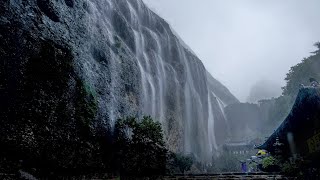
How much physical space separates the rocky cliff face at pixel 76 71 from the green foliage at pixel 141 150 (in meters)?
1.51

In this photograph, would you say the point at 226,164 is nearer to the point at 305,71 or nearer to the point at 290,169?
the point at 305,71

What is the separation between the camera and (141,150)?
19.5 m

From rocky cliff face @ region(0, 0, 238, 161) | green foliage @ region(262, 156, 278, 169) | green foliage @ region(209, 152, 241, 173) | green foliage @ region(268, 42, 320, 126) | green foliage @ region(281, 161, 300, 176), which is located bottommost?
green foliage @ region(281, 161, 300, 176)

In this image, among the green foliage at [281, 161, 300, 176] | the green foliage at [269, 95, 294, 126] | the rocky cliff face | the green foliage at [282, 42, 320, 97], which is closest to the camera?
the green foliage at [281, 161, 300, 176]

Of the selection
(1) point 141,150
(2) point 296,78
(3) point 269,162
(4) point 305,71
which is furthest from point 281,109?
(1) point 141,150

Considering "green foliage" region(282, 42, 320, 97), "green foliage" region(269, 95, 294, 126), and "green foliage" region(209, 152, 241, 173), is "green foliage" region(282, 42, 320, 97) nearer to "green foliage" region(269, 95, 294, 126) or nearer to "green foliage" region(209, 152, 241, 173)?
"green foliage" region(269, 95, 294, 126)

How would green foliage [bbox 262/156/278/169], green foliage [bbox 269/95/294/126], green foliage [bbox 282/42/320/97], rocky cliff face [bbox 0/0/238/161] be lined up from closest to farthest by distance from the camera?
rocky cliff face [bbox 0/0/238/161] → green foliage [bbox 262/156/278/169] → green foliage [bbox 282/42/320/97] → green foliage [bbox 269/95/294/126]

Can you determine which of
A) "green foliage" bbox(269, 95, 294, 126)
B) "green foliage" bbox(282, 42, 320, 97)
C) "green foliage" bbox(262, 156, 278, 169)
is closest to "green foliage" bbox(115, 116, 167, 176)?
"green foliage" bbox(262, 156, 278, 169)

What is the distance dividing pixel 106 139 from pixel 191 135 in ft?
83.3

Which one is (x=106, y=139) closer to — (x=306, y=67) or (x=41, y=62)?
(x=41, y=62)

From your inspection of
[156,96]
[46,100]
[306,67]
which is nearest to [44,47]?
[46,100]

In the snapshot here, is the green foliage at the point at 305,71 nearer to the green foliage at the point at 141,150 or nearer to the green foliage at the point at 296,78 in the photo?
the green foliage at the point at 296,78

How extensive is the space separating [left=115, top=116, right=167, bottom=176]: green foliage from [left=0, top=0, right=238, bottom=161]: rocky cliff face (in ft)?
4.96

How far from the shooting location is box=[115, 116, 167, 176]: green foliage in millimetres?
Result: 19203
